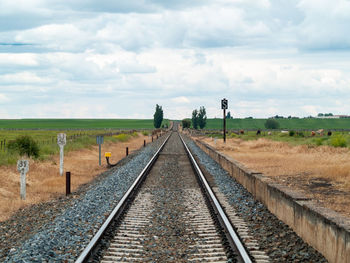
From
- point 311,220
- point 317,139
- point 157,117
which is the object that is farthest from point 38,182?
point 157,117

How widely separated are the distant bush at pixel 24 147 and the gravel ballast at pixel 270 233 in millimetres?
13627

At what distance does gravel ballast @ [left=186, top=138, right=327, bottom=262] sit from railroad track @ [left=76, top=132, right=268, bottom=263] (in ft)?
0.79

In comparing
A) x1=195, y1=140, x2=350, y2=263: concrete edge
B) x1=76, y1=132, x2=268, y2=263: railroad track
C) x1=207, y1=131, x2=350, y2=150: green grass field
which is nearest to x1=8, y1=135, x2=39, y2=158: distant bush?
x1=76, y1=132, x2=268, y2=263: railroad track

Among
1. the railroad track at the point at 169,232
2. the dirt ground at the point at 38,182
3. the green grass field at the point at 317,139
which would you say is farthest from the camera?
the green grass field at the point at 317,139

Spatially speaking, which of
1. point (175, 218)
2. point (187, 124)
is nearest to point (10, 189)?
point (175, 218)

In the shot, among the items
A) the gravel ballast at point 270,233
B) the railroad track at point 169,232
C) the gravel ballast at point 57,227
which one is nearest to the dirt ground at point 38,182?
the gravel ballast at point 57,227

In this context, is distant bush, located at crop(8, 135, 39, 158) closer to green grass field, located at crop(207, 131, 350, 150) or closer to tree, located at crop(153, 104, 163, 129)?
green grass field, located at crop(207, 131, 350, 150)

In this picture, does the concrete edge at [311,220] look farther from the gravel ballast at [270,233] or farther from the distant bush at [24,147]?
the distant bush at [24,147]

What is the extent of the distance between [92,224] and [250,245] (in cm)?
334

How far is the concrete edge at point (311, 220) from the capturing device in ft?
19.8

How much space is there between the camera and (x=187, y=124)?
153 meters

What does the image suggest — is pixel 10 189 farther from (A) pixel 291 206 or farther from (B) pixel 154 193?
(A) pixel 291 206

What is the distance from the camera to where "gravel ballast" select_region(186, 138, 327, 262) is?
665 centimetres

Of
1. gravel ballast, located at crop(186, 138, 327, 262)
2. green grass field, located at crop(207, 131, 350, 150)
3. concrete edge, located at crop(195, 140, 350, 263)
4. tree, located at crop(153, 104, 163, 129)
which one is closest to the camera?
concrete edge, located at crop(195, 140, 350, 263)
